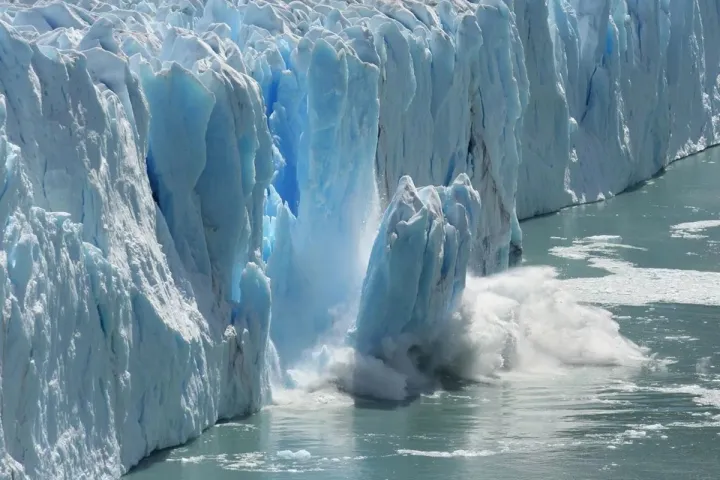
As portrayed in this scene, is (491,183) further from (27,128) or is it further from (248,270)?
(27,128)

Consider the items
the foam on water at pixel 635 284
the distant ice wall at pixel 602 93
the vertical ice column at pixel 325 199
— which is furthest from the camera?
the distant ice wall at pixel 602 93

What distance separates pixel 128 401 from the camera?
11.0m

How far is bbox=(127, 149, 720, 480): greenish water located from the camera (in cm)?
1167

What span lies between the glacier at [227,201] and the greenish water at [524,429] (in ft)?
1.23

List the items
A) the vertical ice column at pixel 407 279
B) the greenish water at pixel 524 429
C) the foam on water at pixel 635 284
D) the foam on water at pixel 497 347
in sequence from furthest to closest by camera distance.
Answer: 1. the foam on water at pixel 635 284
2. the vertical ice column at pixel 407 279
3. the foam on water at pixel 497 347
4. the greenish water at pixel 524 429

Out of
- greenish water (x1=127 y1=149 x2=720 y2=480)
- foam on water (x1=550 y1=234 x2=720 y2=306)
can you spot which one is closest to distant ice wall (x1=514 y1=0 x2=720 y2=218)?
foam on water (x1=550 y1=234 x2=720 y2=306)

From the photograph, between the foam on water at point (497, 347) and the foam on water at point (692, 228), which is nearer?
the foam on water at point (497, 347)

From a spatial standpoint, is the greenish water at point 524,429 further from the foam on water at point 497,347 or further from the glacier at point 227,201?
the glacier at point 227,201

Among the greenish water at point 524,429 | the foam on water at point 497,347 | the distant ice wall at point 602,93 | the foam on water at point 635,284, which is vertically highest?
the distant ice wall at point 602,93

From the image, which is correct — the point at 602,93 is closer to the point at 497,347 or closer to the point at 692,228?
the point at 692,228

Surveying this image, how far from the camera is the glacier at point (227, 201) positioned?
10234 mm

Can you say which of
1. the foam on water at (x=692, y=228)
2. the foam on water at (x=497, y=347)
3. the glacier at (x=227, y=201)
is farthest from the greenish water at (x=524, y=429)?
the foam on water at (x=692, y=228)

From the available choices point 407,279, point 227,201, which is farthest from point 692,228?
point 227,201

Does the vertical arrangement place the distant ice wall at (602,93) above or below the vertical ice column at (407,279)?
above
